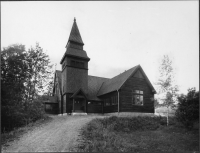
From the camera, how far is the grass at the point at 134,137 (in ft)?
34.8

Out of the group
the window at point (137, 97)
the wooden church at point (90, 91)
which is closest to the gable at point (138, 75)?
the wooden church at point (90, 91)

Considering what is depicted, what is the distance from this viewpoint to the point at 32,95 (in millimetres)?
22469

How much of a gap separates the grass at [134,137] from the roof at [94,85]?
11.4 meters

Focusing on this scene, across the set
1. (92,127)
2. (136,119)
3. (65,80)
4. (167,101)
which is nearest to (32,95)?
(65,80)

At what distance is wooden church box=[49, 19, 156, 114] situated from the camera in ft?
83.9

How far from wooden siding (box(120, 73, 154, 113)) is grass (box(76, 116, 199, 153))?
434cm

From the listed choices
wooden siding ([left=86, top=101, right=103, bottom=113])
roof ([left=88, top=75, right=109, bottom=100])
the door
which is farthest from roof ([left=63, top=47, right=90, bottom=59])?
wooden siding ([left=86, top=101, right=103, bottom=113])

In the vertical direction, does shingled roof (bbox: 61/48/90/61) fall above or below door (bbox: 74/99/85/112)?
above

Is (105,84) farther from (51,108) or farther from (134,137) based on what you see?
(134,137)

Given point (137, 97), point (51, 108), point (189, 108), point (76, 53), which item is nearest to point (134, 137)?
point (189, 108)

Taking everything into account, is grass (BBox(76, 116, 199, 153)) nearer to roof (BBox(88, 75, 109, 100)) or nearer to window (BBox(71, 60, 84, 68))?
roof (BBox(88, 75, 109, 100))

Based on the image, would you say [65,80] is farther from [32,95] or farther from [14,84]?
[14,84]

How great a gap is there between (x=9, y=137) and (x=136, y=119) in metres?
12.7

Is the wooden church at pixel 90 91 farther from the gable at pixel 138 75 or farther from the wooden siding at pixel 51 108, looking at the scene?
the wooden siding at pixel 51 108
